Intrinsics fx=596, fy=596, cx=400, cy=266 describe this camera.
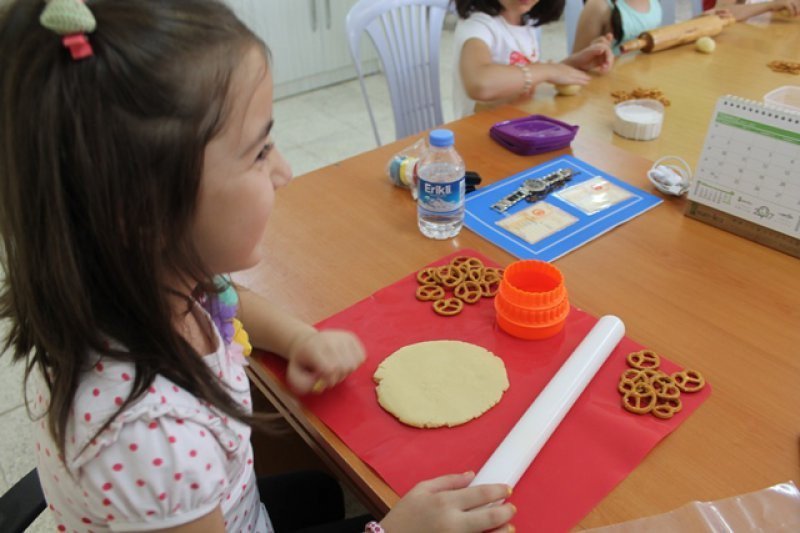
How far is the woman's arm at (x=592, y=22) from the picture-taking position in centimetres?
185

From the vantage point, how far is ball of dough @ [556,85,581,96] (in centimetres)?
143

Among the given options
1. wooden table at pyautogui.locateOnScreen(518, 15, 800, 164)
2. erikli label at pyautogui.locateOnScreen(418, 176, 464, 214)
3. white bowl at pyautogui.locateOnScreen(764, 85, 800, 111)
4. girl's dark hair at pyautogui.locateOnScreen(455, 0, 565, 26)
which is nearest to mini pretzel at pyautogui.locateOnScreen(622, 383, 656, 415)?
erikli label at pyautogui.locateOnScreen(418, 176, 464, 214)

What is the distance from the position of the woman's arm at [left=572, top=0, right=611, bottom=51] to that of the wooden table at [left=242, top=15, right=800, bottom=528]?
0.84 m

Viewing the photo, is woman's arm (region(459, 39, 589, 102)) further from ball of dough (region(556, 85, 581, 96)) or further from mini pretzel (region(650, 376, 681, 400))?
mini pretzel (region(650, 376, 681, 400))

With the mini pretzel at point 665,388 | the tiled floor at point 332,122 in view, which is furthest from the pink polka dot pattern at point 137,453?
the tiled floor at point 332,122

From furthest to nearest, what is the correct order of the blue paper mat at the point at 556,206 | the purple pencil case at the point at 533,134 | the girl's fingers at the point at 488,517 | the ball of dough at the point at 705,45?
the ball of dough at the point at 705,45 → the purple pencil case at the point at 533,134 → the blue paper mat at the point at 556,206 → the girl's fingers at the point at 488,517

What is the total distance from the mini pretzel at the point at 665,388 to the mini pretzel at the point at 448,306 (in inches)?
10.0

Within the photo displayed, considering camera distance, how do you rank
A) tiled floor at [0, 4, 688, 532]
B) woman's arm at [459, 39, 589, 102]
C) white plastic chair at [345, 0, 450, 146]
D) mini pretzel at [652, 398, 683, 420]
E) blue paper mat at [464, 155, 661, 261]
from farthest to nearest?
1. tiled floor at [0, 4, 688, 532]
2. white plastic chair at [345, 0, 450, 146]
3. woman's arm at [459, 39, 589, 102]
4. blue paper mat at [464, 155, 661, 261]
5. mini pretzel at [652, 398, 683, 420]

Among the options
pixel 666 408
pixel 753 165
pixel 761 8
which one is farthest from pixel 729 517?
pixel 761 8

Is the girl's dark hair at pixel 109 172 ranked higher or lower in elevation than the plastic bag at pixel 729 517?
higher

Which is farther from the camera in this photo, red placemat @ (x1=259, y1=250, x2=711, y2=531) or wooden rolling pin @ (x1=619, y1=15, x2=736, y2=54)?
wooden rolling pin @ (x1=619, y1=15, x2=736, y2=54)

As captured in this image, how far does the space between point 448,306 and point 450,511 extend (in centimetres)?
31

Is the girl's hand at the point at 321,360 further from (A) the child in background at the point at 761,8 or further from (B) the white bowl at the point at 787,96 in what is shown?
(A) the child in background at the point at 761,8

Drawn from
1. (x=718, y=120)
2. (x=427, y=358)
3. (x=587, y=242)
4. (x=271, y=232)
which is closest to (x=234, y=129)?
(x=427, y=358)
